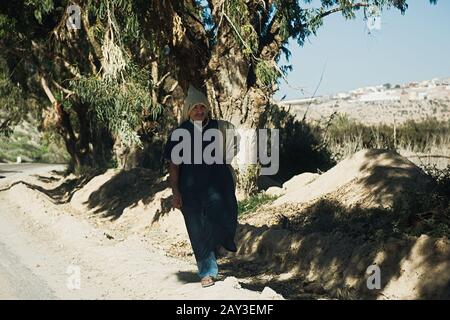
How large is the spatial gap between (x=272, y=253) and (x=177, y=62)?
5569 millimetres

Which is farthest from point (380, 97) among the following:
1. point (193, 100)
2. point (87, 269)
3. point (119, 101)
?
point (193, 100)

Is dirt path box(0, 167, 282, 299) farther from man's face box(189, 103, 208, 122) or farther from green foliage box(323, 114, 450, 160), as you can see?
green foliage box(323, 114, 450, 160)

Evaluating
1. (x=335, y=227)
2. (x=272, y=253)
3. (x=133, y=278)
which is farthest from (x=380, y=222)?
(x=133, y=278)

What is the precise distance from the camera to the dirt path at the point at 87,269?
7.86 meters

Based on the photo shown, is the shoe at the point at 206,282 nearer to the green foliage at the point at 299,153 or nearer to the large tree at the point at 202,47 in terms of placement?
the large tree at the point at 202,47

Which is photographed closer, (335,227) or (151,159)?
(335,227)

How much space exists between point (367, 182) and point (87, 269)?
5346 mm

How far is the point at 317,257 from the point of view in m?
9.24

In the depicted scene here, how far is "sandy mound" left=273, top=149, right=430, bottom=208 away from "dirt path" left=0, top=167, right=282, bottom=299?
333cm

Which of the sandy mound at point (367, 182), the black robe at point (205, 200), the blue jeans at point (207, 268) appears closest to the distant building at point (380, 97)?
the sandy mound at point (367, 182)

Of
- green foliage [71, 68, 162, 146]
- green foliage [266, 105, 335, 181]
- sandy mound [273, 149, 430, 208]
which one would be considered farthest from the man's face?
green foliage [266, 105, 335, 181]

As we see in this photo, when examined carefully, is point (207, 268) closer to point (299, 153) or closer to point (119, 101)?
point (119, 101)

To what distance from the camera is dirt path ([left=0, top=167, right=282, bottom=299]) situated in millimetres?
7859

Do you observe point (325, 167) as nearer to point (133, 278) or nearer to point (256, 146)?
point (256, 146)
